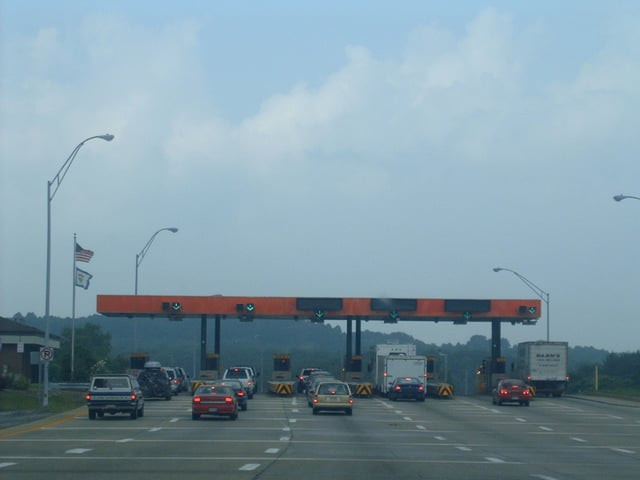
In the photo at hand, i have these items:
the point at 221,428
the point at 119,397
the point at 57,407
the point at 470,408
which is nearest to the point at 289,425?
the point at 221,428

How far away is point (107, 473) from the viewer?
18281mm

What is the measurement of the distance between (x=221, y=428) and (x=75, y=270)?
26633mm

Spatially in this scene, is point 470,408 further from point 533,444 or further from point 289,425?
point 533,444

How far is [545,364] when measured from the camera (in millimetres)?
63188

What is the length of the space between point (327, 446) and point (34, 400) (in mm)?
24551

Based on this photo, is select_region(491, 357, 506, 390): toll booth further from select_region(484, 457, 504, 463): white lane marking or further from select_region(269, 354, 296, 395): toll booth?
Answer: select_region(484, 457, 504, 463): white lane marking

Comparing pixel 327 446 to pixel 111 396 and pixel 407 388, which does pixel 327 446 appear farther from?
pixel 407 388

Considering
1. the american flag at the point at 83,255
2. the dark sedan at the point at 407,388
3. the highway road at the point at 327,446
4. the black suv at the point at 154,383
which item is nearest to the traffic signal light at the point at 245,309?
the black suv at the point at 154,383

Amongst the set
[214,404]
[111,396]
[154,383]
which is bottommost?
[154,383]

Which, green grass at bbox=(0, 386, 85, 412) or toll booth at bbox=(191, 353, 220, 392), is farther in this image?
toll booth at bbox=(191, 353, 220, 392)

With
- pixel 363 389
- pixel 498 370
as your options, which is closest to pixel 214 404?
pixel 363 389

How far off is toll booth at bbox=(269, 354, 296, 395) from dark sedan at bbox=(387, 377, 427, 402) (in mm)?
8150

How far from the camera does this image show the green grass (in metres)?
43.0

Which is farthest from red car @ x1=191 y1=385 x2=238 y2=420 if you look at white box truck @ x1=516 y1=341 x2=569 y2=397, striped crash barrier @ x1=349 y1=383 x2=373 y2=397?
white box truck @ x1=516 y1=341 x2=569 y2=397
